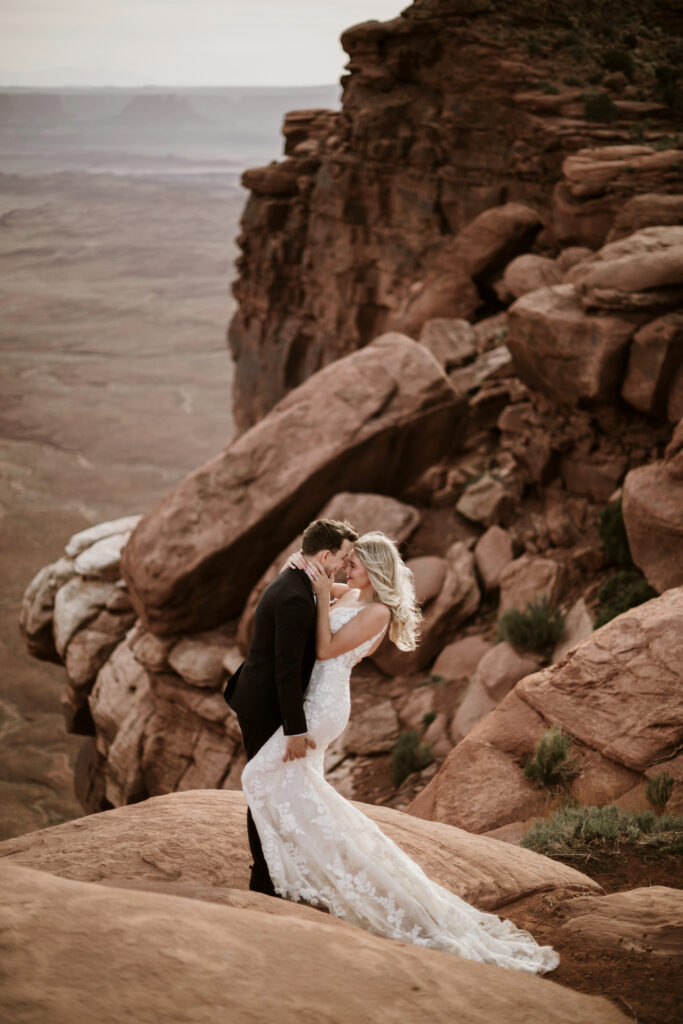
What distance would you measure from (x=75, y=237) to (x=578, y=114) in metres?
85.8

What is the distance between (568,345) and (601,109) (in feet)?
41.3

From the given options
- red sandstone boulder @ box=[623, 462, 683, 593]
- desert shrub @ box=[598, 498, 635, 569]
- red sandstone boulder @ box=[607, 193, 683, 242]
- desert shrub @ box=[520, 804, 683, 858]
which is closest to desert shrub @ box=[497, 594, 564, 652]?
desert shrub @ box=[598, 498, 635, 569]

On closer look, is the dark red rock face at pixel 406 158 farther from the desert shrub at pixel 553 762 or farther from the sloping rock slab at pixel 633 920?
the sloping rock slab at pixel 633 920

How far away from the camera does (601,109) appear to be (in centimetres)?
2098

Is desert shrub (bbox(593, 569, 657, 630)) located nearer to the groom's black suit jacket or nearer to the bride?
the bride

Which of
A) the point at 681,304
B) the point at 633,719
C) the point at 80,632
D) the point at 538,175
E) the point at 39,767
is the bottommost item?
the point at 39,767

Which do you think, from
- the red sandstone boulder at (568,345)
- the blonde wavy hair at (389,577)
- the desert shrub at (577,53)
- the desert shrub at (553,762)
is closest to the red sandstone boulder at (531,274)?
the red sandstone boulder at (568,345)

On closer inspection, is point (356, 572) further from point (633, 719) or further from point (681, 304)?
point (681, 304)

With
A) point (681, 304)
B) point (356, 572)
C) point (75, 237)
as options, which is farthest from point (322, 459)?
point (75, 237)

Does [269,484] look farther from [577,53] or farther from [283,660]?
[577,53]

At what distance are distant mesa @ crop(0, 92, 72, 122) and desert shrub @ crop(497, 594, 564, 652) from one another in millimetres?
152772

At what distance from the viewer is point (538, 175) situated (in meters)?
21.4

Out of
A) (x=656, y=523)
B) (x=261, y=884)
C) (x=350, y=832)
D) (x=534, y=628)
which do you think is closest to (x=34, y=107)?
(x=534, y=628)

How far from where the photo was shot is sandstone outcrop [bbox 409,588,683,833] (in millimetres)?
6785
